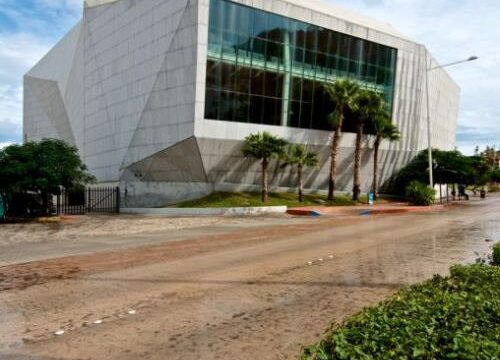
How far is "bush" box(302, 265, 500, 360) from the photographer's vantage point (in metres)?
3.09

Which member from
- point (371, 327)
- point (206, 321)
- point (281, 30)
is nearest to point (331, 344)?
point (371, 327)

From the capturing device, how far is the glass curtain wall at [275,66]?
29797mm

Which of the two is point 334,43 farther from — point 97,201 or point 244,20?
point 97,201

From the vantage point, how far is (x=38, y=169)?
22766mm

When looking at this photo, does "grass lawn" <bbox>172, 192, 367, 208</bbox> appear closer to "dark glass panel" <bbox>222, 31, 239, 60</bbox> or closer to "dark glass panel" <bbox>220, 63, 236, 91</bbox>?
"dark glass panel" <bbox>220, 63, 236, 91</bbox>

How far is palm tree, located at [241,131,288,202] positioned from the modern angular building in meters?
1.20

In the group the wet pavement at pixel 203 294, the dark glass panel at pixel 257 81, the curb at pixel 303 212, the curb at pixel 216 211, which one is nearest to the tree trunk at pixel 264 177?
the curb at pixel 216 211

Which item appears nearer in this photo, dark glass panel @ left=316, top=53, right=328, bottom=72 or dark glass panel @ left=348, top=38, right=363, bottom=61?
dark glass panel @ left=316, top=53, right=328, bottom=72

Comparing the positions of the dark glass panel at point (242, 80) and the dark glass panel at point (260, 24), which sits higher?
the dark glass panel at point (260, 24)

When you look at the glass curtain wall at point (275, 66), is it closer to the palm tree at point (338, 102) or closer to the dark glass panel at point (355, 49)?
the dark glass panel at point (355, 49)

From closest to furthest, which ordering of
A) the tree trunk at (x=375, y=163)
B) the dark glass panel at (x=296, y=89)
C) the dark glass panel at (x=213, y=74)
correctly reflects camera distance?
the dark glass panel at (x=213, y=74) → the dark glass panel at (x=296, y=89) → the tree trunk at (x=375, y=163)

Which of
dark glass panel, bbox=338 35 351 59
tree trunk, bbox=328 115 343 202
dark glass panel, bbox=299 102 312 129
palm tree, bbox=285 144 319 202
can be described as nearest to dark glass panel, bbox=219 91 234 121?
palm tree, bbox=285 144 319 202

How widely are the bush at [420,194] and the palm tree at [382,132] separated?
2.78 m

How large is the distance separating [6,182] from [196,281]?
56.0 ft
